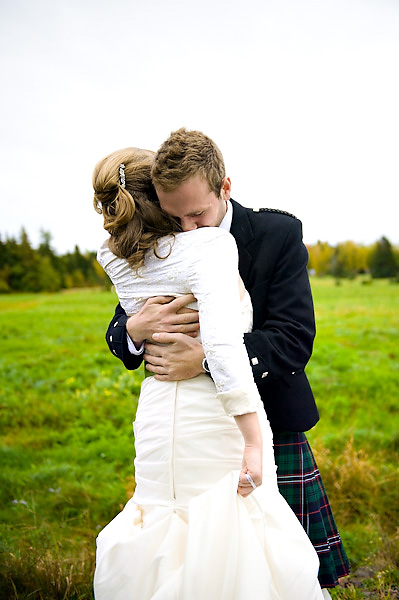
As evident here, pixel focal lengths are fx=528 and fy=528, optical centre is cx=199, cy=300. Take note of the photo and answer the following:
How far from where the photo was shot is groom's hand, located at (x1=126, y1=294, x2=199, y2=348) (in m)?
1.90

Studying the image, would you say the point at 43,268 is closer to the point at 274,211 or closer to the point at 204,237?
the point at 274,211

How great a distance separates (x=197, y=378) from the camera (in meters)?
1.96

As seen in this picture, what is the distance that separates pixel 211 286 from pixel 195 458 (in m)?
0.60

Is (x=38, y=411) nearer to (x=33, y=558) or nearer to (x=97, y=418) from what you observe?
(x=97, y=418)

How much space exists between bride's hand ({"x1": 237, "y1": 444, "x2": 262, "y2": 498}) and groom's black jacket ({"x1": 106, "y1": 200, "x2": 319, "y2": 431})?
1.08 feet

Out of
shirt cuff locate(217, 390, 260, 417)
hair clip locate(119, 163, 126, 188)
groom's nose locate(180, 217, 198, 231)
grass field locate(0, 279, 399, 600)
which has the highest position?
hair clip locate(119, 163, 126, 188)

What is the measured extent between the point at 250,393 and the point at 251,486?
32cm

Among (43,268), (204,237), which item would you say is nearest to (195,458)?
(204,237)

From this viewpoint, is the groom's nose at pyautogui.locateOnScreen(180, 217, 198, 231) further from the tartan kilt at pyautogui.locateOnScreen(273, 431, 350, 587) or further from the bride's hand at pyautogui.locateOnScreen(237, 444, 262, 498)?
the tartan kilt at pyautogui.locateOnScreen(273, 431, 350, 587)

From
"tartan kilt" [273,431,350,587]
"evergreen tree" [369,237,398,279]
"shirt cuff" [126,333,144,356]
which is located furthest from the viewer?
"evergreen tree" [369,237,398,279]

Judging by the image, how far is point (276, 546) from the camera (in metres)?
1.76

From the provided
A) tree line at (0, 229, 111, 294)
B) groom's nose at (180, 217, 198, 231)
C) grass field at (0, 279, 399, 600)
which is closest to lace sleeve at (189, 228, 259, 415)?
groom's nose at (180, 217, 198, 231)

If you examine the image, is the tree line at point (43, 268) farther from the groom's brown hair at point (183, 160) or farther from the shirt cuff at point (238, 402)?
the shirt cuff at point (238, 402)

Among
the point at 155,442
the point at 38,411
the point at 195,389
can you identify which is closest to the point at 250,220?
the point at 195,389
